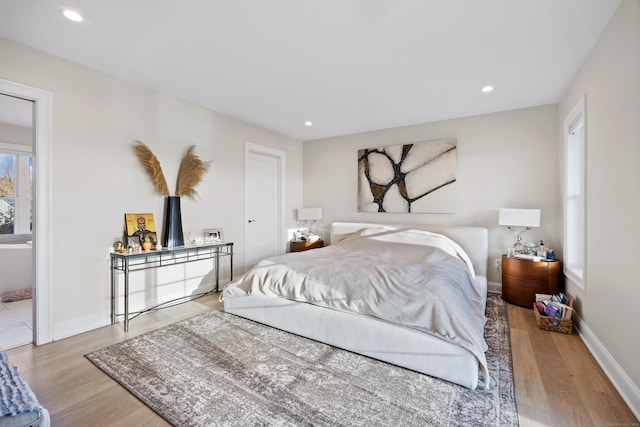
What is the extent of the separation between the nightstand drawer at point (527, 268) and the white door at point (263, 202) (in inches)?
132

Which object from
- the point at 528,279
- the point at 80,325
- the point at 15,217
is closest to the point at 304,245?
the point at 80,325

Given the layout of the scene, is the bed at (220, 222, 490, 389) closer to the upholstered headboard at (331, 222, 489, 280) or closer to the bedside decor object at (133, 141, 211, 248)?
the upholstered headboard at (331, 222, 489, 280)

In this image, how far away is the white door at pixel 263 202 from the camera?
4418 mm

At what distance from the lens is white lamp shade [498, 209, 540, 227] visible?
3246 millimetres

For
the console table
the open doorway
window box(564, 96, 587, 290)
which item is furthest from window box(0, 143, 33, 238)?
window box(564, 96, 587, 290)

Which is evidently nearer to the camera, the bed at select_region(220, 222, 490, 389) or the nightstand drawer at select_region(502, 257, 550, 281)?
the bed at select_region(220, 222, 490, 389)

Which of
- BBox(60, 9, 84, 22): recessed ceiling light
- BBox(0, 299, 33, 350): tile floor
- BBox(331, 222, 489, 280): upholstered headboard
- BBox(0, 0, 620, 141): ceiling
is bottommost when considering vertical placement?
BBox(0, 299, 33, 350): tile floor

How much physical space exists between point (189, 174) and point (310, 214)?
85.2 inches

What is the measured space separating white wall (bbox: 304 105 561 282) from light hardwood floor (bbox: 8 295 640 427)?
1589mm

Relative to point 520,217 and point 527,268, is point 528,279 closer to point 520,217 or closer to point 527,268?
point 527,268

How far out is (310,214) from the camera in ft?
16.4

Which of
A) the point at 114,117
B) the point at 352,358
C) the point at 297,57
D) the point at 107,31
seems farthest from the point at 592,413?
the point at 114,117

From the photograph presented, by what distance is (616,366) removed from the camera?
6.01 ft

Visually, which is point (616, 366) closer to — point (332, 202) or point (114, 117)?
point (332, 202)
